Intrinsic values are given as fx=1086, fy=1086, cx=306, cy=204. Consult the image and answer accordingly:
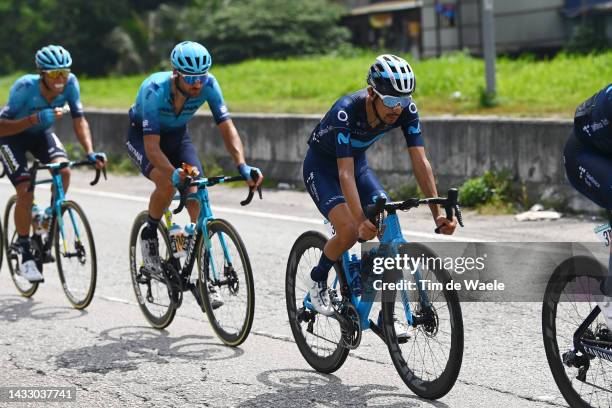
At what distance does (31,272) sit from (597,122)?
5.57 m

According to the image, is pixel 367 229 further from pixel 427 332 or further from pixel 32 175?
pixel 32 175

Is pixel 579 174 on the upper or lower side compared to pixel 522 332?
upper

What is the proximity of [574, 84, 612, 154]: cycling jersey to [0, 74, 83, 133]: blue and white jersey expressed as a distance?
4998 millimetres

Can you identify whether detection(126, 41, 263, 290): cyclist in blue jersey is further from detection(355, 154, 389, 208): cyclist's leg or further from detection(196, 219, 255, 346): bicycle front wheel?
detection(355, 154, 389, 208): cyclist's leg

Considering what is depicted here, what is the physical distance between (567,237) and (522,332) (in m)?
3.50

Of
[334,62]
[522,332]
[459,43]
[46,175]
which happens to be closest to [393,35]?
[459,43]

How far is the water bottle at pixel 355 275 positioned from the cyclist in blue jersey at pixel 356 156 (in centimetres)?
12

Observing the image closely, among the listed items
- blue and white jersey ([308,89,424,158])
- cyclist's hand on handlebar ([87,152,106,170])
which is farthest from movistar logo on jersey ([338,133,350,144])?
cyclist's hand on handlebar ([87,152,106,170])

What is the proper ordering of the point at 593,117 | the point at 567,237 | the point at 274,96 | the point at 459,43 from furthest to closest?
the point at 459,43, the point at 274,96, the point at 567,237, the point at 593,117

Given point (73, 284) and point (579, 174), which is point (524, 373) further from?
point (73, 284)

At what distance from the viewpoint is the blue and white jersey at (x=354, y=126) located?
6191 millimetres

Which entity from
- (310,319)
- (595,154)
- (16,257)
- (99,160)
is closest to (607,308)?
(595,154)

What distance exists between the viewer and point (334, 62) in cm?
2816

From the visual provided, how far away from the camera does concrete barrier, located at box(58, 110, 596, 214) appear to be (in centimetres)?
1217
